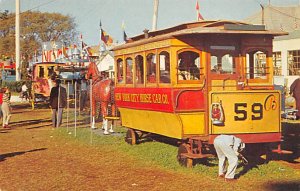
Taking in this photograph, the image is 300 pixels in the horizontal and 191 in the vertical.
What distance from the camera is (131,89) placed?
42.2 feet

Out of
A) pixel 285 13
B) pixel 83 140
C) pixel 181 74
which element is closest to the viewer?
pixel 181 74

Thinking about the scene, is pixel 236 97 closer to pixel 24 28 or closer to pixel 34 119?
pixel 34 119

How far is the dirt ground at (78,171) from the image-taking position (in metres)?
9.07

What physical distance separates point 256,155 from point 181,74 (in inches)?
106

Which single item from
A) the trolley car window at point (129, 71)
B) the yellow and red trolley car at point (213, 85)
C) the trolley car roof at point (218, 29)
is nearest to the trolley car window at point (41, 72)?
the trolley car window at point (129, 71)

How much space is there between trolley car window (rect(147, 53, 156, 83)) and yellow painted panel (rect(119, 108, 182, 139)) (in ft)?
2.58

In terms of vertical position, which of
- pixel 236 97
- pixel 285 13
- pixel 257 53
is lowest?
pixel 236 97

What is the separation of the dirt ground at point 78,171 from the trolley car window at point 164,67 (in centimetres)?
194

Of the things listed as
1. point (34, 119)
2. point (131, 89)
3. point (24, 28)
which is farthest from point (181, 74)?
point (24, 28)

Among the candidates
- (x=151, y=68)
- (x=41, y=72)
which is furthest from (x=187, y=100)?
(x=41, y=72)

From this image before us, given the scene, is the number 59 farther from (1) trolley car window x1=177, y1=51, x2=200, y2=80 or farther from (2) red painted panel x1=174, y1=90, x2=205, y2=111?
(1) trolley car window x1=177, y1=51, x2=200, y2=80

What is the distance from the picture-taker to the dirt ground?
357 inches

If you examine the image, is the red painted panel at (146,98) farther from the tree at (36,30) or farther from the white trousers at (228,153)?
the tree at (36,30)

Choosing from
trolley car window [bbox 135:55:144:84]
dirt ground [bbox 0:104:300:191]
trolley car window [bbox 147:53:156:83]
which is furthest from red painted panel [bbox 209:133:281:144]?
trolley car window [bbox 135:55:144:84]
